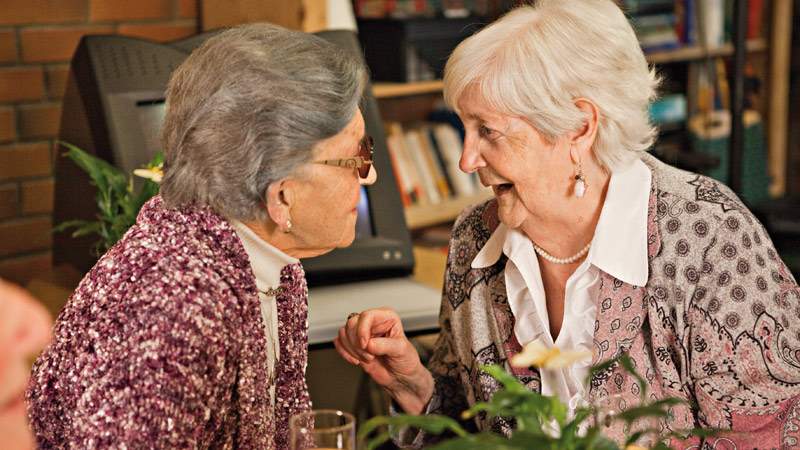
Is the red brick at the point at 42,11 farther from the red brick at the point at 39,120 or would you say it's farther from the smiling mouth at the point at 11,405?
the smiling mouth at the point at 11,405

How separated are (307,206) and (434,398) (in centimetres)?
55

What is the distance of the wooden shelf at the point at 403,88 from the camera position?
9.99 ft

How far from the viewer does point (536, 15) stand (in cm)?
164

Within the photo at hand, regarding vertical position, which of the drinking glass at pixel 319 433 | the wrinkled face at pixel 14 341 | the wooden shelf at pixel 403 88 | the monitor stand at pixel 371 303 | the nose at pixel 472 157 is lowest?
the monitor stand at pixel 371 303

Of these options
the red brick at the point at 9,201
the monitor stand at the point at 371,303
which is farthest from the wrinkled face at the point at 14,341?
the red brick at the point at 9,201

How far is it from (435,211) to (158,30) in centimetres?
106

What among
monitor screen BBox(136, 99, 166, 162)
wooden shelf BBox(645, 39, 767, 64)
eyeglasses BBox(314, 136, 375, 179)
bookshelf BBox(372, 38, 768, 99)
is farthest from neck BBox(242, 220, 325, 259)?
wooden shelf BBox(645, 39, 767, 64)

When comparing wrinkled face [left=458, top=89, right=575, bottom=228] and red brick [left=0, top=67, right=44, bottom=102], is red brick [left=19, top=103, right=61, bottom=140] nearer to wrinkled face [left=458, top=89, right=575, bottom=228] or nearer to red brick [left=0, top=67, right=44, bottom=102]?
red brick [left=0, top=67, right=44, bottom=102]

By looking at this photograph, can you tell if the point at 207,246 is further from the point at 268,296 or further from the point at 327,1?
the point at 327,1

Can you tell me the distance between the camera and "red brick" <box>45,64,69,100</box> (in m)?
2.64

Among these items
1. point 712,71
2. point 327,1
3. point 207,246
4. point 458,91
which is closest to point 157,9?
point 327,1

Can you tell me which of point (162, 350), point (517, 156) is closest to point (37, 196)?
point (517, 156)

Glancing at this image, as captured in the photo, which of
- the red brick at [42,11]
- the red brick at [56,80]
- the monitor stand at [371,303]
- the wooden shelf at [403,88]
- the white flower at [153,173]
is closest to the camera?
the white flower at [153,173]

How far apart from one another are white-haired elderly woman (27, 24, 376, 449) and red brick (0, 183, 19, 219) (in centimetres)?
143
